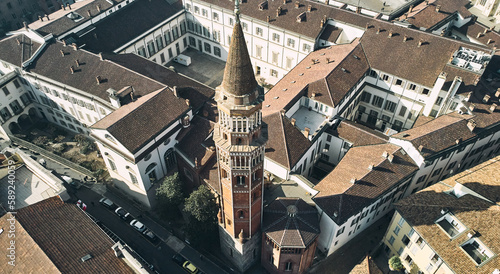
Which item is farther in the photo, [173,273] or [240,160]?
[173,273]

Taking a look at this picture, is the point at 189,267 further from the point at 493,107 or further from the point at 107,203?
the point at 493,107

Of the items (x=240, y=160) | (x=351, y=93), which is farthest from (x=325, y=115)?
(x=240, y=160)

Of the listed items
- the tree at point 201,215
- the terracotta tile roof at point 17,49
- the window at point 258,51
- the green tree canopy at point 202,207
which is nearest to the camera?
the green tree canopy at point 202,207

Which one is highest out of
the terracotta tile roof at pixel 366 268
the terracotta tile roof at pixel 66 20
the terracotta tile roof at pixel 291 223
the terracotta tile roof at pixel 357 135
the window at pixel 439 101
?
the terracotta tile roof at pixel 66 20

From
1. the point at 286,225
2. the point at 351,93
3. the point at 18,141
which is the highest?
the point at 351,93

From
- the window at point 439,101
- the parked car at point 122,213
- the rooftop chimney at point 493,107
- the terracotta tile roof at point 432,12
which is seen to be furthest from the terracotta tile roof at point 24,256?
the terracotta tile roof at point 432,12

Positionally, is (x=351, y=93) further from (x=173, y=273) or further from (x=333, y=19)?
(x=173, y=273)

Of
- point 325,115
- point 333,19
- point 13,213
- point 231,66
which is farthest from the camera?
point 333,19

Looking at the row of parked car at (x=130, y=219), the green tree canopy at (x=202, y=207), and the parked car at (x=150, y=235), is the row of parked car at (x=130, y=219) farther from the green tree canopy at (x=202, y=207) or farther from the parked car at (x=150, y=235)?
the green tree canopy at (x=202, y=207)
